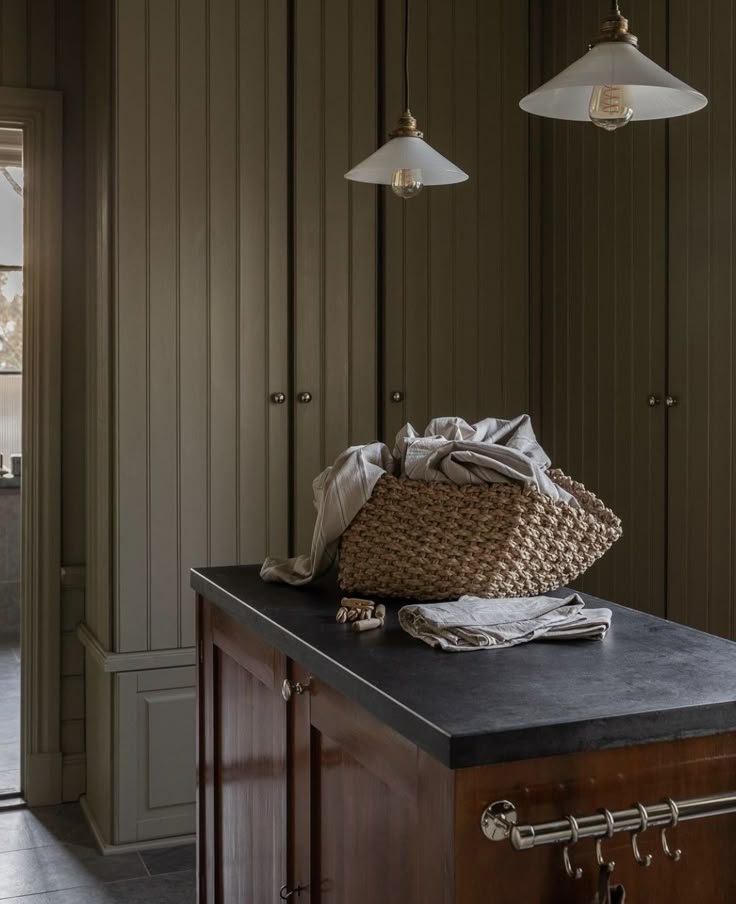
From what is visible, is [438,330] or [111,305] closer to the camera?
[111,305]

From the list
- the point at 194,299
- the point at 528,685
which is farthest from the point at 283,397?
the point at 528,685

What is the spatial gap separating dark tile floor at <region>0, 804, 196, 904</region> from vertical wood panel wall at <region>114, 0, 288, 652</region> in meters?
0.60

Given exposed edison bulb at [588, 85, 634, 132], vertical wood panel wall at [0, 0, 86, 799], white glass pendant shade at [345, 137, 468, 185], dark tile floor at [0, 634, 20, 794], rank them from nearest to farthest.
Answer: exposed edison bulb at [588, 85, 634, 132] → white glass pendant shade at [345, 137, 468, 185] → vertical wood panel wall at [0, 0, 86, 799] → dark tile floor at [0, 634, 20, 794]

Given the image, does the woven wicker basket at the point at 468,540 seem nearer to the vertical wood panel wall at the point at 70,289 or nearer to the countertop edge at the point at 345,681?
the countertop edge at the point at 345,681

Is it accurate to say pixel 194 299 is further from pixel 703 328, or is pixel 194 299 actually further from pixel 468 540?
pixel 468 540

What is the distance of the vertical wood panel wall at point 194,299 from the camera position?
291cm

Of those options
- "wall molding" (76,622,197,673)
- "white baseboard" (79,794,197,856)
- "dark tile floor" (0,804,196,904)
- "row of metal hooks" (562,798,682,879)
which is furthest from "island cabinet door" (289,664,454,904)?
"white baseboard" (79,794,197,856)

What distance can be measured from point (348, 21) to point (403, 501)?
205cm

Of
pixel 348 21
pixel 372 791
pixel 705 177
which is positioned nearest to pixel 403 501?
pixel 372 791

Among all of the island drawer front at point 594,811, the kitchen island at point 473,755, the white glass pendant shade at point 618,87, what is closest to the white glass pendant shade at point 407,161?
the white glass pendant shade at point 618,87

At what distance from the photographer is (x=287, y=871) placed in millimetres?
1520

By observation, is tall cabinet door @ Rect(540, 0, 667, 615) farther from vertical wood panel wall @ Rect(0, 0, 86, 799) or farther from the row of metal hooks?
the row of metal hooks

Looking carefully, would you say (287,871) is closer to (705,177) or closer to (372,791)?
(372,791)

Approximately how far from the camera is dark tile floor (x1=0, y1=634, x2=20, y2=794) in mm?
3541
